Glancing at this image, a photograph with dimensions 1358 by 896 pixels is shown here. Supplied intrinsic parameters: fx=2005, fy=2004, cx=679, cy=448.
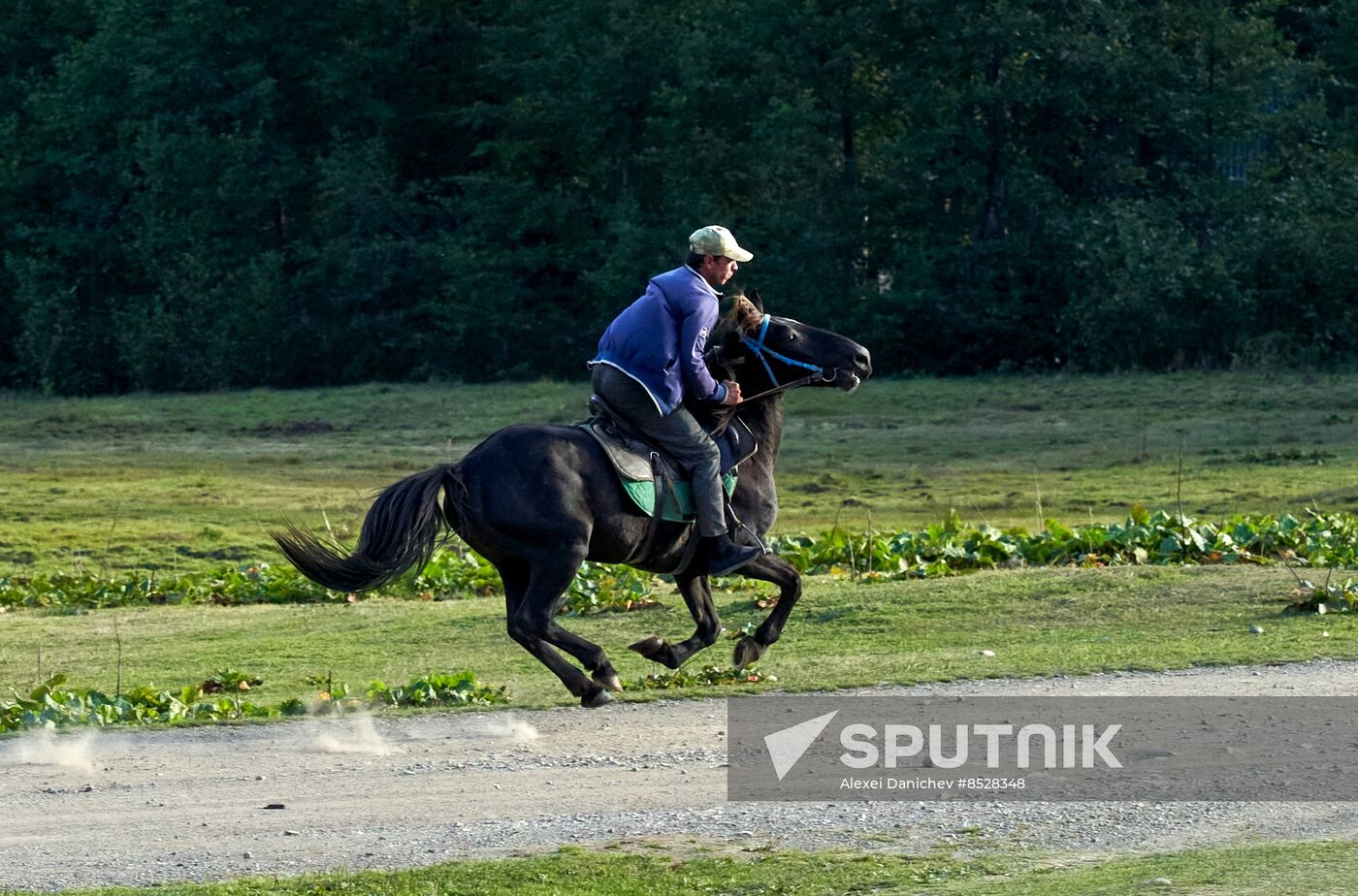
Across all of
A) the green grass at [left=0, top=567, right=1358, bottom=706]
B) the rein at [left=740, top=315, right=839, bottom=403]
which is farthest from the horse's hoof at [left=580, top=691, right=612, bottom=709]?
the rein at [left=740, top=315, right=839, bottom=403]

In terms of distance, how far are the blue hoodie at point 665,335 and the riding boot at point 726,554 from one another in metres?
0.89

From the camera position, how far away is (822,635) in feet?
44.7

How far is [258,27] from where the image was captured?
5097 cm

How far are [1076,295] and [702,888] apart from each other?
120 ft

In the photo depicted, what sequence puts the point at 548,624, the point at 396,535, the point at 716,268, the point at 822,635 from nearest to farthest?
the point at 396,535 → the point at 548,624 → the point at 716,268 → the point at 822,635

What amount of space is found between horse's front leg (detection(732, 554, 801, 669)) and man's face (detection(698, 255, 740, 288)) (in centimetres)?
161

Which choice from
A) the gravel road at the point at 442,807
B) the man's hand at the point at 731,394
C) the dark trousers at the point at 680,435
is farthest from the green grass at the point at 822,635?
the man's hand at the point at 731,394

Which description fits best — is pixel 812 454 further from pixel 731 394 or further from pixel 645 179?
pixel 645 179

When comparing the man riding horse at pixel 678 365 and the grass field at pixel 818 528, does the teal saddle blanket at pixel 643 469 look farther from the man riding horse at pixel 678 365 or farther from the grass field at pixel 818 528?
the grass field at pixel 818 528

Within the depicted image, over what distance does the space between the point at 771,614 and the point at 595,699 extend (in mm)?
1362

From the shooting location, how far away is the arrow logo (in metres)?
9.05

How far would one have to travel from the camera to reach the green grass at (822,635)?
11758 mm

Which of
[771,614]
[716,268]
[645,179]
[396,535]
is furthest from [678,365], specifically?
[645,179]

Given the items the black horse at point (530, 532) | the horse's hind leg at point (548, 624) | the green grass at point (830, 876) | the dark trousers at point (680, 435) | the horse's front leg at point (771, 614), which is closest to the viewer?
the green grass at point (830, 876)
